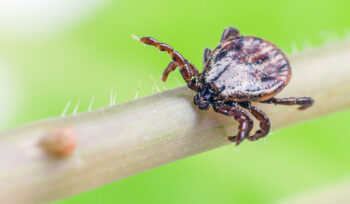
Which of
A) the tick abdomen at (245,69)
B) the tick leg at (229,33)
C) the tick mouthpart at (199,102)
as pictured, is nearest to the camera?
the tick mouthpart at (199,102)

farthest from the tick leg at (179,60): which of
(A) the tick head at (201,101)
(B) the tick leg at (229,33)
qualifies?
(B) the tick leg at (229,33)

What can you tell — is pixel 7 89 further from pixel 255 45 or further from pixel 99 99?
pixel 255 45

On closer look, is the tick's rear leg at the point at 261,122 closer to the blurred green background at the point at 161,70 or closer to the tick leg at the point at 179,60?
the tick leg at the point at 179,60

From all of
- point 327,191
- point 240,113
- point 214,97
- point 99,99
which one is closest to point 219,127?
point 240,113

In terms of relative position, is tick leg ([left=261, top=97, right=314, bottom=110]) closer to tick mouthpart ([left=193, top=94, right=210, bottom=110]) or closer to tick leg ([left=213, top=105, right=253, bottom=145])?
tick leg ([left=213, top=105, right=253, bottom=145])

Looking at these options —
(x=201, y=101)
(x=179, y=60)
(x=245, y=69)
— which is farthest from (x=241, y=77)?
(x=201, y=101)
